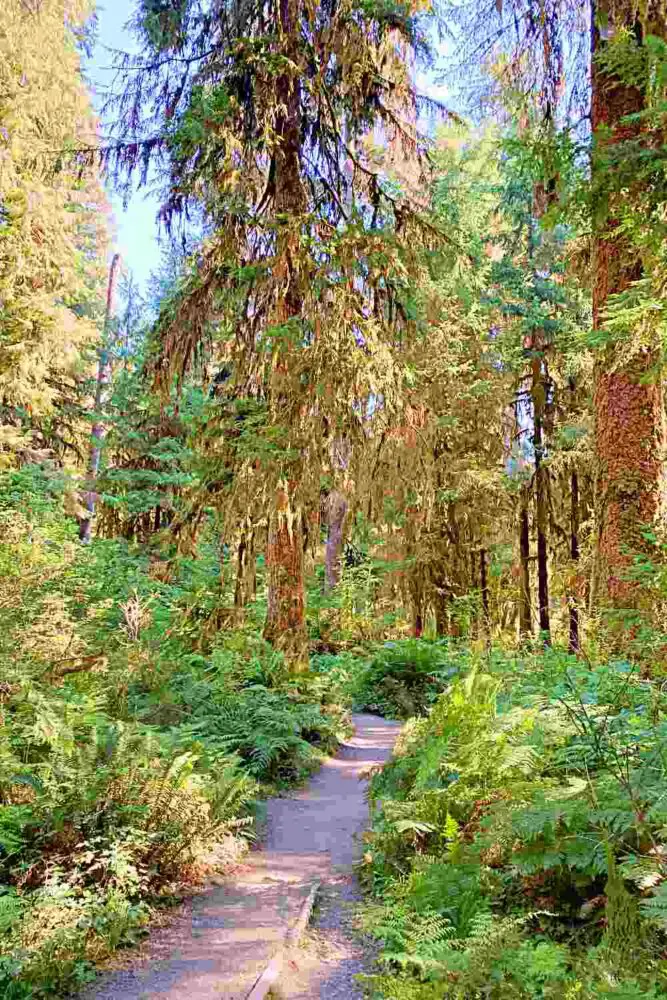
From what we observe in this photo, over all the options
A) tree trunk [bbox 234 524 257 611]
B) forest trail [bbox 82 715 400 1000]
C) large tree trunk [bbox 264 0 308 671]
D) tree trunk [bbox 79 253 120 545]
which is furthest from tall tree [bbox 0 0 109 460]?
forest trail [bbox 82 715 400 1000]

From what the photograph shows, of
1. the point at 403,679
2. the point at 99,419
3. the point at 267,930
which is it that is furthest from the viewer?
the point at 99,419

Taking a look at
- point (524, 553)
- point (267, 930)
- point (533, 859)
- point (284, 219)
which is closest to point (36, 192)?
point (284, 219)

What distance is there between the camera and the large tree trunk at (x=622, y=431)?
5883mm

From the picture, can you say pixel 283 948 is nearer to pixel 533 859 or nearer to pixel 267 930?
pixel 267 930

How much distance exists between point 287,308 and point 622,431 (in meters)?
5.11

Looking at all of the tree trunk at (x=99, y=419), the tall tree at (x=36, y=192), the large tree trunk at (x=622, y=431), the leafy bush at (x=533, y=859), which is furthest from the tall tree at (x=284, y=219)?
the tree trunk at (x=99, y=419)

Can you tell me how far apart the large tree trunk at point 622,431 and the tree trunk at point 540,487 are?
313 inches

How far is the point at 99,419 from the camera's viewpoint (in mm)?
19172

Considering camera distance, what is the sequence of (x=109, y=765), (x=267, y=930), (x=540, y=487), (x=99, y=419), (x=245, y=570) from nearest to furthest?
(x=267, y=930) → (x=109, y=765) → (x=245, y=570) → (x=540, y=487) → (x=99, y=419)

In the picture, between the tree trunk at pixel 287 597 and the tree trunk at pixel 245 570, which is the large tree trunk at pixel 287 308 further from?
the tree trunk at pixel 245 570

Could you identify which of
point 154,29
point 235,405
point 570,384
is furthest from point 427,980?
point 570,384

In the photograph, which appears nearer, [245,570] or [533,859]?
[533,859]

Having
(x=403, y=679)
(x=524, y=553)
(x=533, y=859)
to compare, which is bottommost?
(x=403, y=679)

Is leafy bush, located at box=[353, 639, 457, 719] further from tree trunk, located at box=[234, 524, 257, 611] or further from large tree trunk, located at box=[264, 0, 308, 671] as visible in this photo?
tree trunk, located at box=[234, 524, 257, 611]
